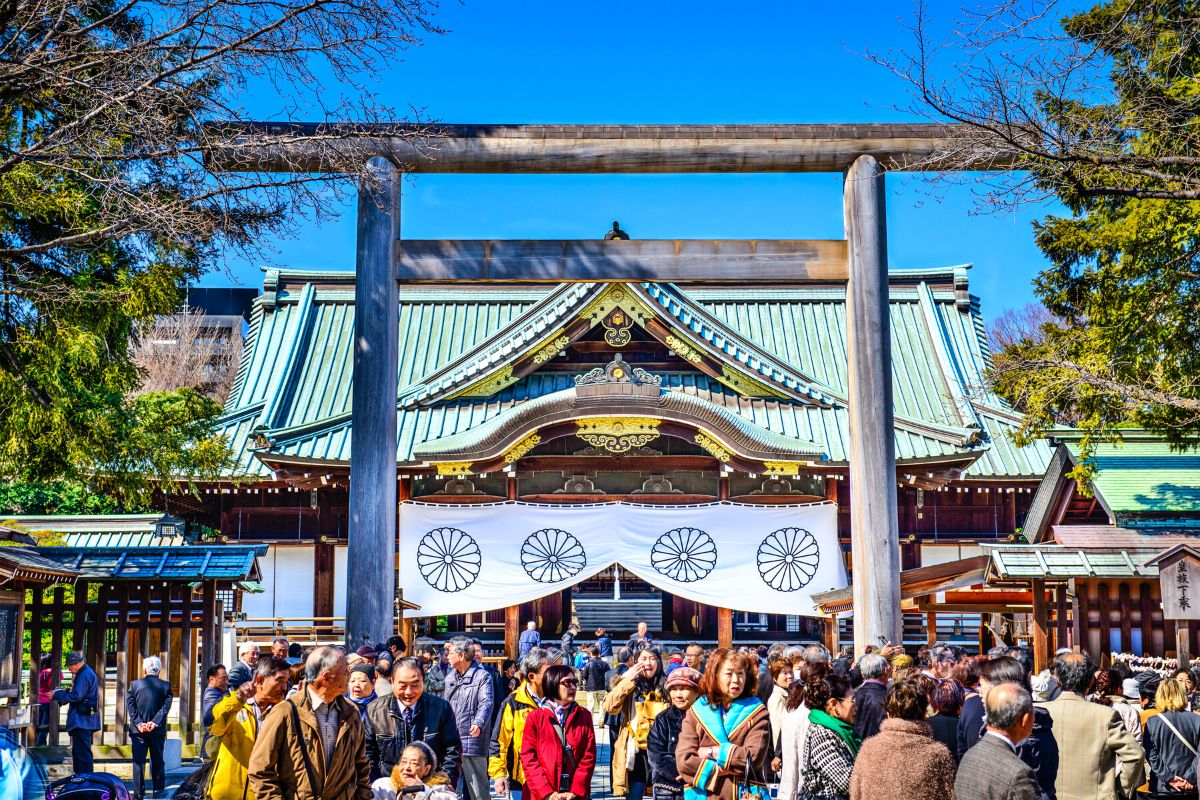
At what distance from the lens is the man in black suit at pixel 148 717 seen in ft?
34.2

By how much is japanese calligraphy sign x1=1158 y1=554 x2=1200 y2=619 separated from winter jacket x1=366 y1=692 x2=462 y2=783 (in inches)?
297

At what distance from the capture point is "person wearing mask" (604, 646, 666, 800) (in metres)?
8.44

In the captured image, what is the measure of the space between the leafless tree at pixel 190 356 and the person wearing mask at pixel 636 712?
32.9 metres

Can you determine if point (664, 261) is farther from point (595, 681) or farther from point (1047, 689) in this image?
point (595, 681)

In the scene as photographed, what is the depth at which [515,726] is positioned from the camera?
723cm

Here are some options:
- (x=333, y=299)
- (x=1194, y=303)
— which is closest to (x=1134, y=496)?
(x=1194, y=303)

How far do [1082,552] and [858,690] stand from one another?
6.23 meters

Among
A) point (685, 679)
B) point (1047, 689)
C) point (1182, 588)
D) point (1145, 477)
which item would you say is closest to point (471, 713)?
point (685, 679)

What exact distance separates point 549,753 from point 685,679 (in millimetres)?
827

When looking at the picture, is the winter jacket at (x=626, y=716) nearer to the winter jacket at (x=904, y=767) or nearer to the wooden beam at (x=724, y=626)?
the winter jacket at (x=904, y=767)

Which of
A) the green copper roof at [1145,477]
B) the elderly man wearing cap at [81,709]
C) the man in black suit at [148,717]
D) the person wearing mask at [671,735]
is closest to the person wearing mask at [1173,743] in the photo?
the person wearing mask at [671,735]

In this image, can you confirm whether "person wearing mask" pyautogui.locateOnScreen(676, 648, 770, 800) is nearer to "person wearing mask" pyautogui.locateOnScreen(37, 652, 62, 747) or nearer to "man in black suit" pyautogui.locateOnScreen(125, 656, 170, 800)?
"man in black suit" pyautogui.locateOnScreen(125, 656, 170, 800)

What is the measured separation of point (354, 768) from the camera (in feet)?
18.8

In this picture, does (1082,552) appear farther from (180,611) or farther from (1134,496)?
(180,611)
